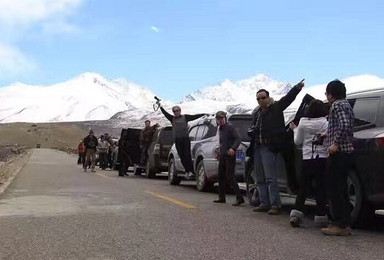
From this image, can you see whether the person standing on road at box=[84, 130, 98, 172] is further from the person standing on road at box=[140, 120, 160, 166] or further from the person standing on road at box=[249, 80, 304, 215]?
the person standing on road at box=[249, 80, 304, 215]

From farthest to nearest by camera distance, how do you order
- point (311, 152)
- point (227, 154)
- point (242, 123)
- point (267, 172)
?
point (242, 123) → point (227, 154) → point (267, 172) → point (311, 152)

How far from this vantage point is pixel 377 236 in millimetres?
7012

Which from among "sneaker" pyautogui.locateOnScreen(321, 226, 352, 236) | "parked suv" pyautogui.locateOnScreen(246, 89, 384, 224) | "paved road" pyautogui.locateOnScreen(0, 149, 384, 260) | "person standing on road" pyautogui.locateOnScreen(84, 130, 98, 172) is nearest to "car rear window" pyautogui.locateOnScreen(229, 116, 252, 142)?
"paved road" pyautogui.locateOnScreen(0, 149, 384, 260)

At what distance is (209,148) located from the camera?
12148 mm

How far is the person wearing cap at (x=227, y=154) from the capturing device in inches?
398

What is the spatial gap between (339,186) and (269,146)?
1.82 metres

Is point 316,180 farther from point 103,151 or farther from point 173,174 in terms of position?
point 103,151

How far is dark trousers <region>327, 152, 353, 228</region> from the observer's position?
6.93 m

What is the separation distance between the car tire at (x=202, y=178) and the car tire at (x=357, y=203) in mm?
5295

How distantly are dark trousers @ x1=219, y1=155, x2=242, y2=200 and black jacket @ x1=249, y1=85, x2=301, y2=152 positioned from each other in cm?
148

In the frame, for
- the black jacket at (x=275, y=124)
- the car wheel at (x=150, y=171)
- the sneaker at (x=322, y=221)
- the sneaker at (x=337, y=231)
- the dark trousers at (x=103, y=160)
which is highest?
the black jacket at (x=275, y=124)

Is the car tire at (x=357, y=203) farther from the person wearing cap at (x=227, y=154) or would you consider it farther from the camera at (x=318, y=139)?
the person wearing cap at (x=227, y=154)

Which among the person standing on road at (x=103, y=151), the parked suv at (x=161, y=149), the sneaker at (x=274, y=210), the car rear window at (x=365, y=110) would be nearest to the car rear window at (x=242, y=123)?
the sneaker at (x=274, y=210)

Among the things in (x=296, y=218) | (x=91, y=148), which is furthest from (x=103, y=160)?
(x=296, y=218)
